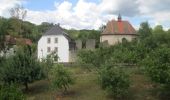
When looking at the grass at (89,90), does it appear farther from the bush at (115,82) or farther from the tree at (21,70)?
the tree at (21,70)

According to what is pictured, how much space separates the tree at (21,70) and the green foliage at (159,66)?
1373 cm

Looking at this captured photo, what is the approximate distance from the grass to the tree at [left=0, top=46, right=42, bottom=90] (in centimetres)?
199

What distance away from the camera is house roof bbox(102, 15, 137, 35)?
8069cm

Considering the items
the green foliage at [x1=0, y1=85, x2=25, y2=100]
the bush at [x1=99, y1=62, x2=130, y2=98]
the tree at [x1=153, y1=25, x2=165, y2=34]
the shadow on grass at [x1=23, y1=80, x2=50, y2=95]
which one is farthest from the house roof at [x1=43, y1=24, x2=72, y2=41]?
the green foliage at [x1=0, y1=85, x2=25, y2=100]

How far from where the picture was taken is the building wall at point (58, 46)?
77900 mm

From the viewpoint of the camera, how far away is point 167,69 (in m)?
43.0

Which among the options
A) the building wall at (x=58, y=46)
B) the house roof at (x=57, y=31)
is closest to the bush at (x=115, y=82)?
the building wall at (x=58, y=46)

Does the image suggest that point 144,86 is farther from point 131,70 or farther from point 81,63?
point 81,63

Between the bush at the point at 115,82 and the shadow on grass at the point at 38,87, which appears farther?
the shadow on grass at the point at 38,87

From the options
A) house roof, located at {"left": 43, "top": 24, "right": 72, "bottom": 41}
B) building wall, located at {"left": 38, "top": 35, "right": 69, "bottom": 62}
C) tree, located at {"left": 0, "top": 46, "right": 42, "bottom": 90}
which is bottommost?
tree, located at {"left": 0, "top": 46, "right": 42, "bottom": 90}

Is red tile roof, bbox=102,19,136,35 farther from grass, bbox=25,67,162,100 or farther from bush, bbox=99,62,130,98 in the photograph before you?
bush, bbox=99,62,130,98

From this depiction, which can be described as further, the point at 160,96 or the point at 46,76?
the point at 46,76

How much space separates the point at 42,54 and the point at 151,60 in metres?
39.4

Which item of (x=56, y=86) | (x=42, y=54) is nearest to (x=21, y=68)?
(x=56, y=86)
